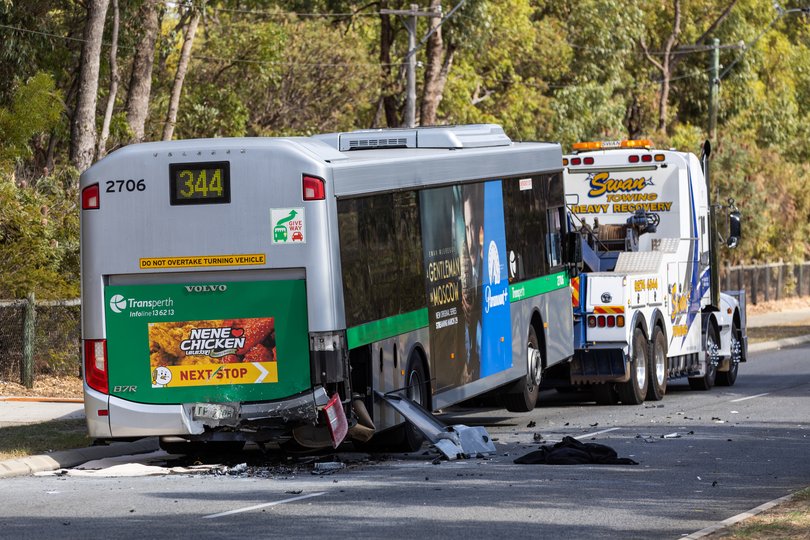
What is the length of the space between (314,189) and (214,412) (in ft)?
7.23

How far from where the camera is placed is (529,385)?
18.8 metres

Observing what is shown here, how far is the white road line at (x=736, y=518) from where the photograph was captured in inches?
375

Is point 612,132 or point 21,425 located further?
point 612,132

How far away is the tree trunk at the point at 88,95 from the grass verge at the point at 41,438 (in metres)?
11.1

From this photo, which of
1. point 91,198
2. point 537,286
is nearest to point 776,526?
point 91,198

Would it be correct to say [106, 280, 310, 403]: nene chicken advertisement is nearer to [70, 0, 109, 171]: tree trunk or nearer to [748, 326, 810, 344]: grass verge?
[70, 0, 109, 171]: tree trunk

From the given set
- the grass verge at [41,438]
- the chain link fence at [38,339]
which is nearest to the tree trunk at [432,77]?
the chain link fence at [38,339]

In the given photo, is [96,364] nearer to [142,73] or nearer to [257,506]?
[257,506]

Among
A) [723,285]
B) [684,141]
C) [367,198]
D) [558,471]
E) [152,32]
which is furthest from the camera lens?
[684,141]

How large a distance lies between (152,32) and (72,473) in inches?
787

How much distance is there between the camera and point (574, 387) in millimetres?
22109

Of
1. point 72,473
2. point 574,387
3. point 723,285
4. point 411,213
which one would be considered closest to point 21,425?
point 72,473

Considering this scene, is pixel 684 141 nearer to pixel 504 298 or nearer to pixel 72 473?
pixel 504 298

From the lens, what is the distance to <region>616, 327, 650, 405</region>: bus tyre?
20656 millimetres
